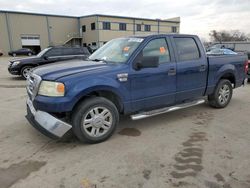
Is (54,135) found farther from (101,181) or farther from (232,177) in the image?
(232,177)

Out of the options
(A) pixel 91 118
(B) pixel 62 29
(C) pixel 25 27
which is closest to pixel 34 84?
(A) pixel 91 118

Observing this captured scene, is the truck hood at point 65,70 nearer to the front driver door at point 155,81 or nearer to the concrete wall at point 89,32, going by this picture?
the front driver door at point 155,81

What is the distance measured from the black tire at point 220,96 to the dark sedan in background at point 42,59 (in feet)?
22.0

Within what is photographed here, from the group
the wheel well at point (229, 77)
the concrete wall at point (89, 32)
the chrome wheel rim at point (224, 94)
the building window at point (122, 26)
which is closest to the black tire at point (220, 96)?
the chrome wheel rim at point (224, 94)

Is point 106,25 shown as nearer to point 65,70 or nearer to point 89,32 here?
point 89,32

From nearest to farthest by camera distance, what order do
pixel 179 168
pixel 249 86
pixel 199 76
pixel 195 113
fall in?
pixel 179 168, pixel 199 76, pixel 195 113, pixel 249 86

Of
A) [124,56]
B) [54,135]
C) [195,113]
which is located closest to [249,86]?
[195,113]

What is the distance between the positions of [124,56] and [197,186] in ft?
8.26

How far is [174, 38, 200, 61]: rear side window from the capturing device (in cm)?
484

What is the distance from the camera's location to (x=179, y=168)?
125 inches

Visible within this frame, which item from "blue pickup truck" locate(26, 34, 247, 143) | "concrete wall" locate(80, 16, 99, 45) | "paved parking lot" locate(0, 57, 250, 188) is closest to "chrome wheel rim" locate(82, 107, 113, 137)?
"blue pickup truck" locate(26, 34, 247, 143)

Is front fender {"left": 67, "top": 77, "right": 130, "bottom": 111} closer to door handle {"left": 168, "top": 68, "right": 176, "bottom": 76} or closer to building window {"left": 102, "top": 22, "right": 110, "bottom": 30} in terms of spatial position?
door handle {"left": 168, "top": 68, "right": 176, "bottom": 76}

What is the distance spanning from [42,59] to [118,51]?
7902mm

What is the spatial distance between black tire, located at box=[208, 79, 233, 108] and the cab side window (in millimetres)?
1872
